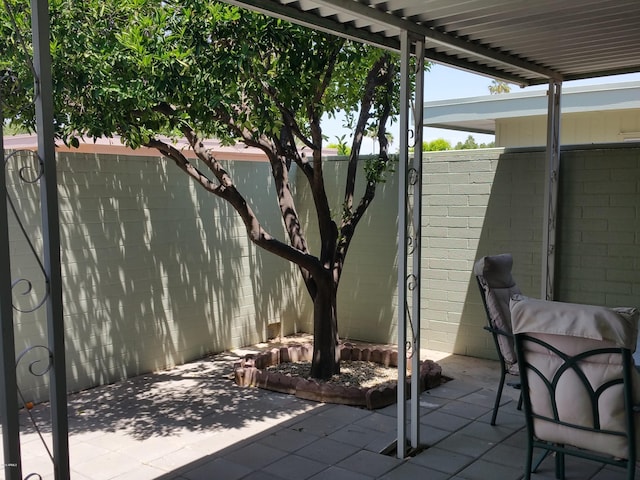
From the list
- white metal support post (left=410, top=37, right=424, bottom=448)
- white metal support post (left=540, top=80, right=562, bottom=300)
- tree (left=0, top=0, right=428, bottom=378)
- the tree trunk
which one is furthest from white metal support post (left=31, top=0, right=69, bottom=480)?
white metal support post (left=540, top=80, right=562, bottom=300)

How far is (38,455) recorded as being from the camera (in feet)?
11.4

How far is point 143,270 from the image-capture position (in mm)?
4957

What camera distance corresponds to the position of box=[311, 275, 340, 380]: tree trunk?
470cm

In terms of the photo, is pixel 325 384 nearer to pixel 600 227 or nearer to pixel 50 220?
pixel 600 227

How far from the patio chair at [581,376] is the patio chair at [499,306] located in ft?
3.12

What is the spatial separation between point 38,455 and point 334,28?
9.37 ft

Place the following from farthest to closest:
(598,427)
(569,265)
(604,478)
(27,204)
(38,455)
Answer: (569,265) < (27,204) < (38,455) < (604,478) < (598,427)

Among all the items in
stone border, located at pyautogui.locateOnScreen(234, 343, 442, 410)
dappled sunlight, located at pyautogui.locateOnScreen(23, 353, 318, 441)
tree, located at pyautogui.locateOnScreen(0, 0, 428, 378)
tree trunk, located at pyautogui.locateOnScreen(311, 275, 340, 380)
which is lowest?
dappled sunlight, located at pyautogui.locateOnScreen(23, 353, 318, 441)

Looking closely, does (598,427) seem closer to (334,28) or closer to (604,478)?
(604,478)

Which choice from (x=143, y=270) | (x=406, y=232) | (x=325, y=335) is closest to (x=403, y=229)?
(x=406, y=232)

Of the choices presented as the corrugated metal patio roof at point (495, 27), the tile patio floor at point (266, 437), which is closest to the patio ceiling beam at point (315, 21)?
the corrugated metal patio roof at point (495, 27)

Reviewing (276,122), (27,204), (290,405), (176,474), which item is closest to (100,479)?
(176,474)

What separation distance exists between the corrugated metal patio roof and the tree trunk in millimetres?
1880

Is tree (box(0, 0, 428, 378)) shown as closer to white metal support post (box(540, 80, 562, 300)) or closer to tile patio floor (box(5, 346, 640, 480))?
tile patio floor (box(5, 346, 640, 480))
